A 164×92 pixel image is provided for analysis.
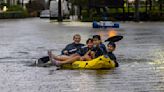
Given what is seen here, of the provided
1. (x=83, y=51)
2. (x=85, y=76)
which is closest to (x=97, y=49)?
(x=83, y=51)

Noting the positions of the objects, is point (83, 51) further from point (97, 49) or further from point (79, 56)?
point (97, 49)

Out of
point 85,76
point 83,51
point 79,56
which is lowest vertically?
point 85,76

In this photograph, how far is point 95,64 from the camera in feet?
57.1

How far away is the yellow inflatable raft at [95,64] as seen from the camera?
1734 cm

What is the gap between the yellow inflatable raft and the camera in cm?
1734

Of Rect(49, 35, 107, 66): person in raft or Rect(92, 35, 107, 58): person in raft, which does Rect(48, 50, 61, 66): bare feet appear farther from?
Rect(92, 35, 107, 58): person in raft

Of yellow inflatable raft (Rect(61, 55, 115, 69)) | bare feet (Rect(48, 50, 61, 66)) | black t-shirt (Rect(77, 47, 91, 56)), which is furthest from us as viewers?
bare feet (Rect(48, 50, 61, 66))

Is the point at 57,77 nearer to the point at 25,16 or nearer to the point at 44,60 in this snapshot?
the point at 44,60

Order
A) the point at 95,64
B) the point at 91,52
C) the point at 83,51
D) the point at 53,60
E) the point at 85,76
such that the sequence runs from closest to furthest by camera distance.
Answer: the point at 85,76 < the point at 95,64 < the point at 91,52 < the point at 83,51 < the point at 53,60

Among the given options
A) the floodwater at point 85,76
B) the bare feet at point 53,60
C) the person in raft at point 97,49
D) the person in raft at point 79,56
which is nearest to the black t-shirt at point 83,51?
the person in raft at point 79,56

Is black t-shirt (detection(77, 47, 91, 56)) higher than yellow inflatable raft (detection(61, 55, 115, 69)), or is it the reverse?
black t-shirt (detection(77, 47, 91, 56))

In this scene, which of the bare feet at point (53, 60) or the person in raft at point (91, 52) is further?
the bare feet at point (53, 60)

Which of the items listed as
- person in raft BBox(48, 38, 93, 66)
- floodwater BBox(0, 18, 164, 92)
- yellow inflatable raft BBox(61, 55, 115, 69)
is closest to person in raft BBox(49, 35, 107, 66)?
person in raft BBox(48, 38, 93, 66)

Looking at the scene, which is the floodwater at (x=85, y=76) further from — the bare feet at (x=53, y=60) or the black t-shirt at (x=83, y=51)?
the black t-shirt at (x=83, y=51)
